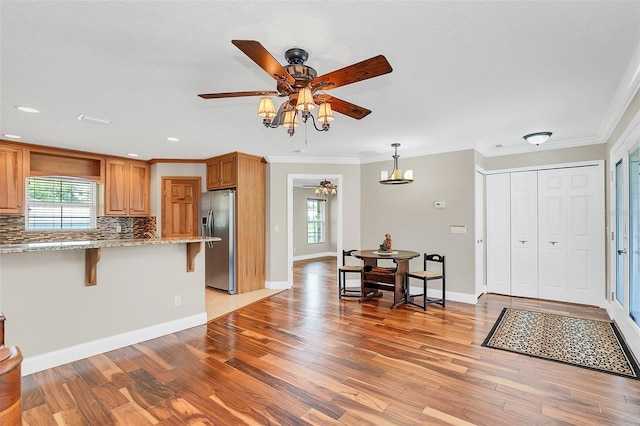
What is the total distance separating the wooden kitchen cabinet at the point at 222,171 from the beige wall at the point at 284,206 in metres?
0.63

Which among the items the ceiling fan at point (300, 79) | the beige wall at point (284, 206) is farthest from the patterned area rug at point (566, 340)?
the ceiling fan at point (300, 79)

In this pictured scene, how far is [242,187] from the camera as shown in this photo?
17.9 ft

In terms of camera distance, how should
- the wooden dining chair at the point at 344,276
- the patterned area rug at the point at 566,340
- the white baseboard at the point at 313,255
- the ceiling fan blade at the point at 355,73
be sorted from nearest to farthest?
1. the ceiling fan blade at the point at 355,73
2. the patterned area rug at the point at 566,340
3. the wooden dining chair at the point at 344,276
4. the white baseboard at the point at 313,255

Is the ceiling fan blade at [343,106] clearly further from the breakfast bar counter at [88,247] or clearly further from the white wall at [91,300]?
the white wall at [91,300]

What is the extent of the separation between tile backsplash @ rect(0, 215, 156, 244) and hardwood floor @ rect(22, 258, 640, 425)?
314cm

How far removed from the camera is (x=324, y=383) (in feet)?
8.23

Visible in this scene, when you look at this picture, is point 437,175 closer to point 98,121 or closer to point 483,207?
point 483,207

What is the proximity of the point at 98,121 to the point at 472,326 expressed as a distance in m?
4.80

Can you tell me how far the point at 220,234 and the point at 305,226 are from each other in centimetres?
483

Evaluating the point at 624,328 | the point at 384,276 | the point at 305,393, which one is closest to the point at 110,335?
the point at 305,393

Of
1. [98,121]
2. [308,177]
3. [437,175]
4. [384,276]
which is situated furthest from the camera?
[308,177]

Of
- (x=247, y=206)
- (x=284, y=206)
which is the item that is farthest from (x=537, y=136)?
(x=247, y=206)

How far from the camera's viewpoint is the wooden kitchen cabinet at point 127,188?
5609 millimetres

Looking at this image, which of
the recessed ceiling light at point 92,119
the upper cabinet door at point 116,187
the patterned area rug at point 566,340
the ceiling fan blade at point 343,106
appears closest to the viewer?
the ceiling fan blade at point 343,106
